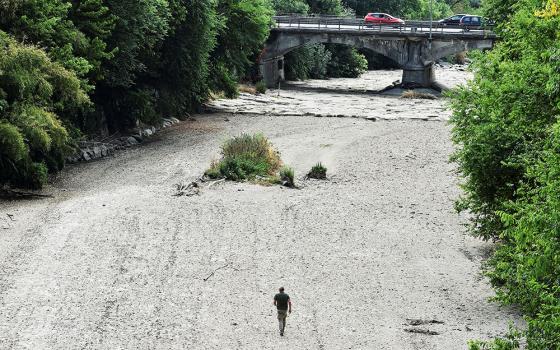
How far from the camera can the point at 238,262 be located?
2966 centimetres

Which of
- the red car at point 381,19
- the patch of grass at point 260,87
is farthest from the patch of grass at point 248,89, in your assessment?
the red car at point 381,19

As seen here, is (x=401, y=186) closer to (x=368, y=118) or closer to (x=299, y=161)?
(x=299, y=161)

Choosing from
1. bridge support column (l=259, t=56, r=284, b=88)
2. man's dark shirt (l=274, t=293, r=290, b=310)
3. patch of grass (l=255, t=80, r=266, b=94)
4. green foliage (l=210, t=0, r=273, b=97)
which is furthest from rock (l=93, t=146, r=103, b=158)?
bridge support column (l=259, t=56, r=284, b=88)

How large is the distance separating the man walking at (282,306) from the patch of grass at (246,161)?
1869 centimetres

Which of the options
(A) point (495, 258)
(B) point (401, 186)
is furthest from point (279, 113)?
(A) point (495, 258)

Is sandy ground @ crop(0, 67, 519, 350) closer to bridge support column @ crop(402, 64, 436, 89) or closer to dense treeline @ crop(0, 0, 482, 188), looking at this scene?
dense treeline @ crop(0, 0, 482, 188)

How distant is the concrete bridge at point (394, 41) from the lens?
7819 cm

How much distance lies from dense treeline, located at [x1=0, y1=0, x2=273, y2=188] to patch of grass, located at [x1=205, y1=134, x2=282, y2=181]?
6851 millimetres

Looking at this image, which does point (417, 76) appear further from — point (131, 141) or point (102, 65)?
point (102, 65)

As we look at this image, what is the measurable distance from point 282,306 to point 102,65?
92.6 ft

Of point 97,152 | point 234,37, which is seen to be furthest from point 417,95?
point 97,152

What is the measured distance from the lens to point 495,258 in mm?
24734

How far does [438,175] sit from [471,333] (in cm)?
2163

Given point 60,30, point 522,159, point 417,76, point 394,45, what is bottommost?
point 417,76
